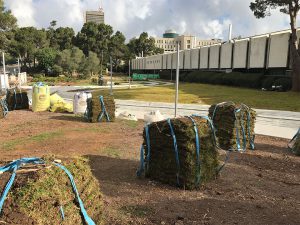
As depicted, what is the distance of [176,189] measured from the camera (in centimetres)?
641

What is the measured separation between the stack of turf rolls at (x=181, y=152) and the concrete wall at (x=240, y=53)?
121ft

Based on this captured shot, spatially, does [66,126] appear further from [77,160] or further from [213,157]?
[77,160]

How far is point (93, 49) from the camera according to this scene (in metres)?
100

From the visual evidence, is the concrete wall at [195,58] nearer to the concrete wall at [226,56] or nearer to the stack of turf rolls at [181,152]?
the concrete wall at [226,56]

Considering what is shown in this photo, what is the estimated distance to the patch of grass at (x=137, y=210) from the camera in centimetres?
521

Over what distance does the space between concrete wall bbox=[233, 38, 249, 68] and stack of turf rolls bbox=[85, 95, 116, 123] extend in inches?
1197

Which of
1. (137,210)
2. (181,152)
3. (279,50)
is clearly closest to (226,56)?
(279,50)

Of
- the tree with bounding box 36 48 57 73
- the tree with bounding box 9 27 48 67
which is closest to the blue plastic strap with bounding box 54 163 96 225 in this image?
the tree with bounding box 36 48 57 73

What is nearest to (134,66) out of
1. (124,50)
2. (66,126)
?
(124,50)

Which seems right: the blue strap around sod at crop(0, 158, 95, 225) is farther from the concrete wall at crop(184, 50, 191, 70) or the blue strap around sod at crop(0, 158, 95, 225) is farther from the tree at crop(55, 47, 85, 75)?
the tree at crop(55, 47, 85, 75)

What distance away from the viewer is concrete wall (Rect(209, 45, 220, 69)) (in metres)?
50.0

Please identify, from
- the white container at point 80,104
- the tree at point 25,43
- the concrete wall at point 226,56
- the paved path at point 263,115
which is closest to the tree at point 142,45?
the tree at point 25,43

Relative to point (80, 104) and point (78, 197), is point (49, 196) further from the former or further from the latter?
point (80, 104)

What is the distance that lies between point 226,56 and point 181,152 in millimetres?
42821
